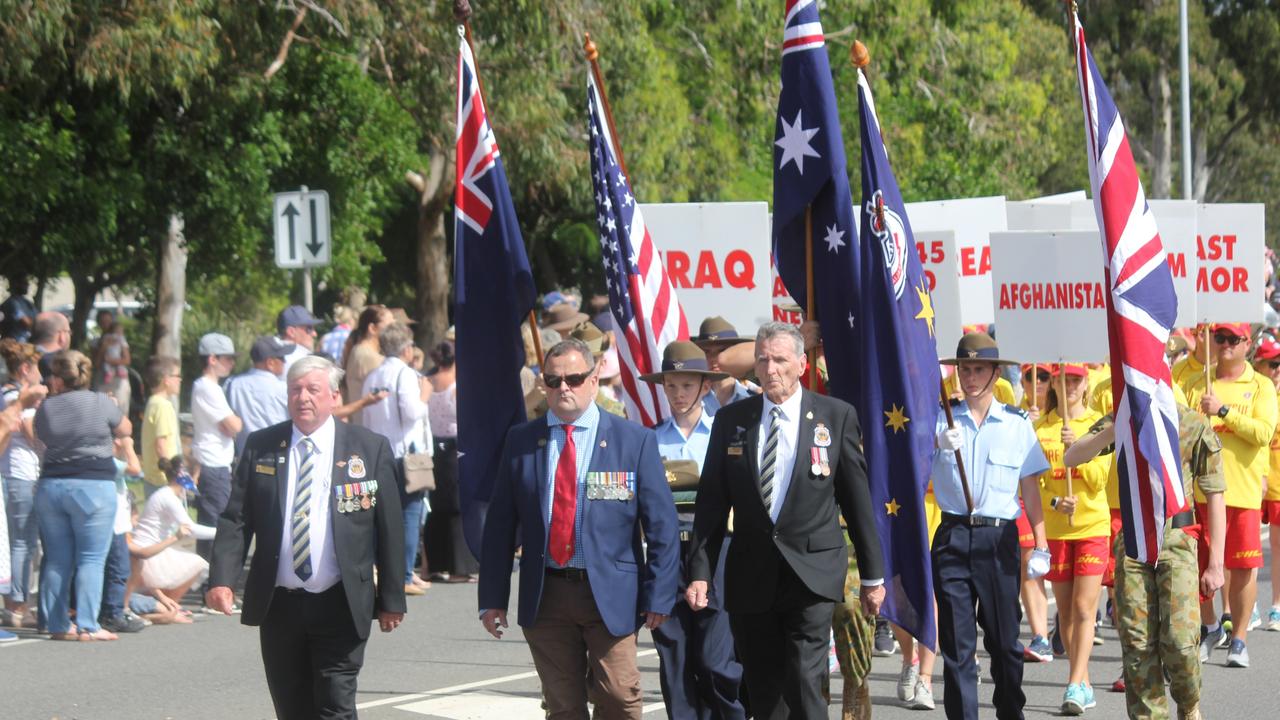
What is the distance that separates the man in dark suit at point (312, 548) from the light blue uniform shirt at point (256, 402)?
6.02m

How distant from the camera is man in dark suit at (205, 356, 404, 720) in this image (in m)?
6.95

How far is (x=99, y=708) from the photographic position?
941 centimetres

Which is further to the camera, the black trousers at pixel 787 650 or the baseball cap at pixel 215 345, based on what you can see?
the baseball cap at pixel 215 345

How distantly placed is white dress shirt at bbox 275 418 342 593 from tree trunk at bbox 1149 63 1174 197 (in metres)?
44.0

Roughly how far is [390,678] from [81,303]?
17280 millimetres

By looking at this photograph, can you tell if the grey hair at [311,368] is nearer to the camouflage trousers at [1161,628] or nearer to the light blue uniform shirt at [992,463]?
the light blue uniform shirt at [992,463]

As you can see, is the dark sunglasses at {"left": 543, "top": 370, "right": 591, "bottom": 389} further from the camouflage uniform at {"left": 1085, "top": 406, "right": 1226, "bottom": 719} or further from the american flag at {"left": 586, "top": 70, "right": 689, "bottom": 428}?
the camouflage uniform at {"left": 1085, "top": 406, "right": 1226, "bottom": 719}

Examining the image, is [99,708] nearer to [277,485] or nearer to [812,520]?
[277,485]

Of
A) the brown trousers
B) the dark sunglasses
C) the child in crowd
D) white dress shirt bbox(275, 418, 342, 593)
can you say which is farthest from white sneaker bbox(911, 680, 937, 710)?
the child in crowd

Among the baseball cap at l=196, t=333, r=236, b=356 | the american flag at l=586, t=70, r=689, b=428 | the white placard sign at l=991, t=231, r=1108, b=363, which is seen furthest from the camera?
the baseball cap at l=196, t=333, r=236, b=356

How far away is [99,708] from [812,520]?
14.5ft

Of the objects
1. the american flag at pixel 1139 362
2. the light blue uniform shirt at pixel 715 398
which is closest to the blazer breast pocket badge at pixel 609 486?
the light blue uniform shirt at pixel 715 398

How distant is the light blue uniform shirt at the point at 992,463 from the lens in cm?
845

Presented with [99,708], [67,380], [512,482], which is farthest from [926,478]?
[67,380]
